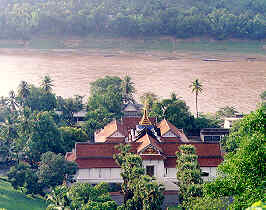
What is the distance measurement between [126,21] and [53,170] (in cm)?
7578

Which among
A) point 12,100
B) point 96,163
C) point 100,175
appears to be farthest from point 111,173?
point 12,100

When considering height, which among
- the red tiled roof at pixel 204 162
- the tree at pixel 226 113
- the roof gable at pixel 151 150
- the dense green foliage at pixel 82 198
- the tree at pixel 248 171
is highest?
the tree at pixel 248 171

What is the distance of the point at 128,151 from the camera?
29.2 metres

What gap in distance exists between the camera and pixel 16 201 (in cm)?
2573

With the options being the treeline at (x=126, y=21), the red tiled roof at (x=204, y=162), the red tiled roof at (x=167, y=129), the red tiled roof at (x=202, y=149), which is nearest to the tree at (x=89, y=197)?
the red tiled roof at (x=204, y=162)

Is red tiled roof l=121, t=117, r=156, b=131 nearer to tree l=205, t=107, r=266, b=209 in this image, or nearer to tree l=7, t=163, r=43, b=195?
tree l=7, t=163, r=43, b=195

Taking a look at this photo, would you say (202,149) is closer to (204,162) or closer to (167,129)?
(204,162)

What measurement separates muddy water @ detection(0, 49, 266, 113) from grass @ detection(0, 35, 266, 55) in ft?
11.0

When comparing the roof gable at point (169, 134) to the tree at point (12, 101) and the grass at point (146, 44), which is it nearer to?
the tree at point (12, 101)

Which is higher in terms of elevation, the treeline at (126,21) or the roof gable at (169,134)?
the treeline at (126,21)

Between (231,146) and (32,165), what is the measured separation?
39.9 feet

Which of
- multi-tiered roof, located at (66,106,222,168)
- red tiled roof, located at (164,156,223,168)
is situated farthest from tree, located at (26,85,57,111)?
red tiled roof, located at (164,156,223,168)

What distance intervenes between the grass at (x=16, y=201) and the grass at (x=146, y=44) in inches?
2621

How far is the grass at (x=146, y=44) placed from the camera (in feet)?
305
